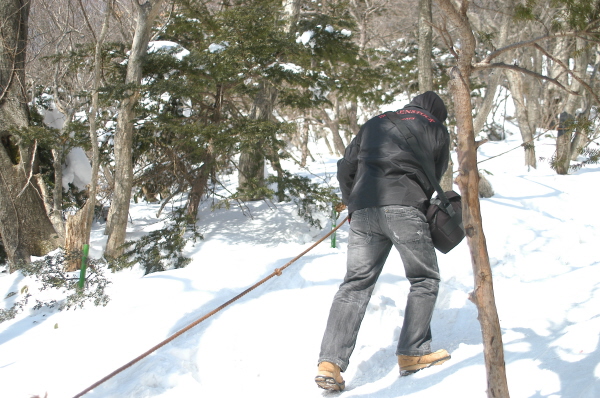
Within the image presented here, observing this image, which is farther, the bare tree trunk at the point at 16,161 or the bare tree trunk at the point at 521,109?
the bare tree trunk at the point at 521,109

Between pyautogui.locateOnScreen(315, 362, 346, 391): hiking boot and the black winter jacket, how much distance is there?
90cm

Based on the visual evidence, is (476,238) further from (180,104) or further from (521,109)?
(521,109)

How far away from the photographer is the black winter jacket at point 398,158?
8.90 feet

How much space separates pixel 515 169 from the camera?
540 inches

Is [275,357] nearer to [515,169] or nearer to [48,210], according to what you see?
[48,210]

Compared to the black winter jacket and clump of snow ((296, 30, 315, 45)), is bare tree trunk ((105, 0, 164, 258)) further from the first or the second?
the black winter jacket

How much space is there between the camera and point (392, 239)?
2689 mm

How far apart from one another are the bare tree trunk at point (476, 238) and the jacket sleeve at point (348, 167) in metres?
1.08

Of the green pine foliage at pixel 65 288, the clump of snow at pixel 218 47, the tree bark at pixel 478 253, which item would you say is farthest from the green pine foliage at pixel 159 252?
the tree bark at pixel 478 253

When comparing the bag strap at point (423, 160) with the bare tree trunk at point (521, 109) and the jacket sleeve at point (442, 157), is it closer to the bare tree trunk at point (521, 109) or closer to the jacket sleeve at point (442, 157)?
the jacket sleeve at point (442, 157)

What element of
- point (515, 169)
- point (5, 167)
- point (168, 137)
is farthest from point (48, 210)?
point (515, 169)

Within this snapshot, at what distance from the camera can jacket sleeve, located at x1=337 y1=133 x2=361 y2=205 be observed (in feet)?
9.93

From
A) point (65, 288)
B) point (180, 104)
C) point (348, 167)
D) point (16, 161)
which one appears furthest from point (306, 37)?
point (16, 161)

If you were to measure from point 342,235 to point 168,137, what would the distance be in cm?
286
